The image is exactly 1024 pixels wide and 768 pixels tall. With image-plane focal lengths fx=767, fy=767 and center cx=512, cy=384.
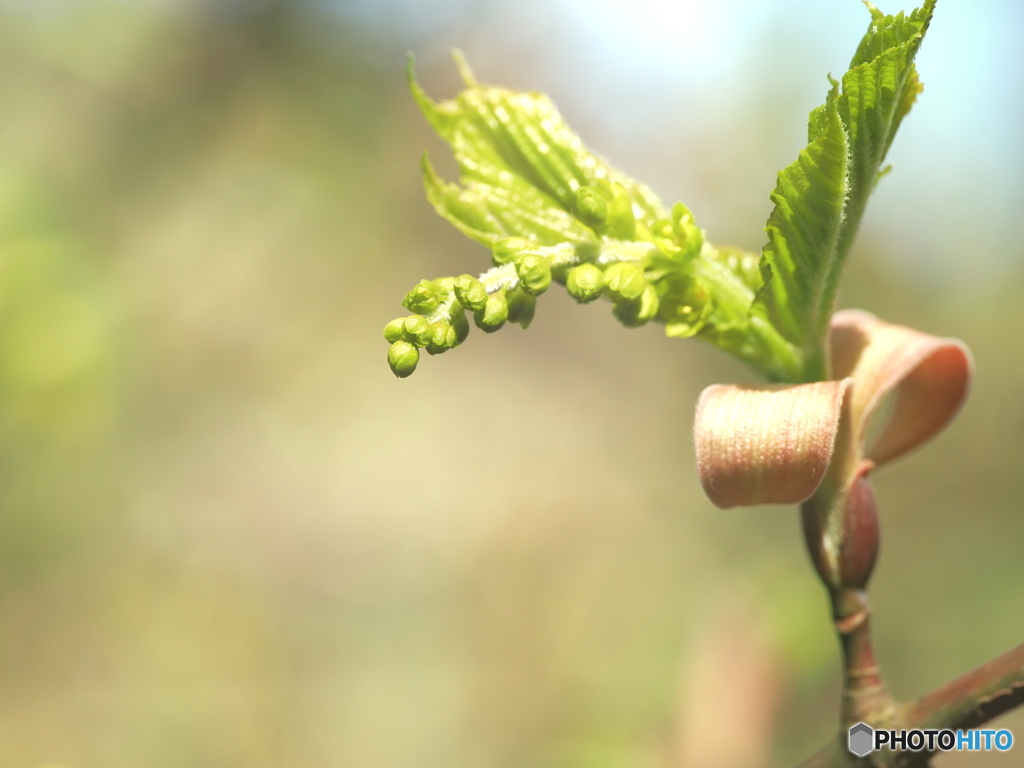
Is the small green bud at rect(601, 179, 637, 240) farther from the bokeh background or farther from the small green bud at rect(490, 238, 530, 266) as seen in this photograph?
the bokeh background

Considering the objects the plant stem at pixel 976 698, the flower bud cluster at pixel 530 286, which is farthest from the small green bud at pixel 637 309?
the plant stem at pixel 976 698

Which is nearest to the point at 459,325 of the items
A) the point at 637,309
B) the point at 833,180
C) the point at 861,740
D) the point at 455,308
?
the point at 455,308

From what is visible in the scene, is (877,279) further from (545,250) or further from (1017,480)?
(545,250)

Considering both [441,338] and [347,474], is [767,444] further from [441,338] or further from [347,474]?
[347,474]

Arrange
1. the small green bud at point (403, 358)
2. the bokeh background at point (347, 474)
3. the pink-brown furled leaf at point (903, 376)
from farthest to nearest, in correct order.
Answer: the bokeh background at point (347, 474)
the pink-brown furled leaf at point (903, 376)
the small green bud at point (403, 358)

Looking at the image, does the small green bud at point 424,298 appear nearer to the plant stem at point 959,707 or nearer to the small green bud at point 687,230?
the small green bud at point 687,230

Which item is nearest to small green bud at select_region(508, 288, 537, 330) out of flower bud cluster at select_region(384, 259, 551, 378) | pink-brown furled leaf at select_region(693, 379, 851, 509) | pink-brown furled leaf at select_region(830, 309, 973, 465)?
flower bud cluster at select_region(384, 259, 551, 378)

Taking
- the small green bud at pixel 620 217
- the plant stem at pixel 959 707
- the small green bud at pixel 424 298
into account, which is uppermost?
the small green bud at pixel 620 217
